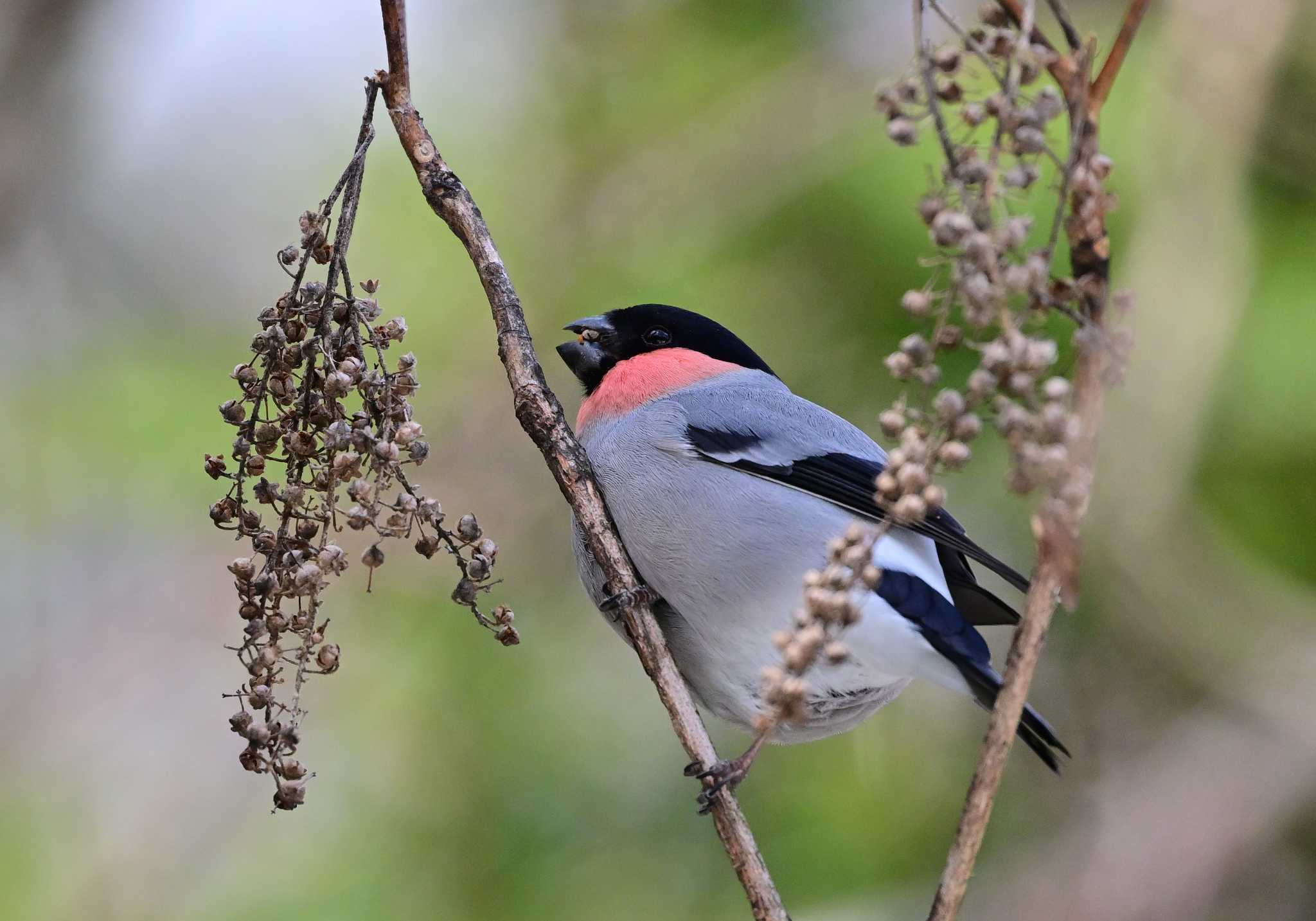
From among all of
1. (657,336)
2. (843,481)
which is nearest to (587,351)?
(657,336)

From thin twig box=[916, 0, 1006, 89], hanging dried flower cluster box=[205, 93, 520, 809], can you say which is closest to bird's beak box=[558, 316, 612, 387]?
hanging dried flower cluster box=[205, 93, 520, 809]

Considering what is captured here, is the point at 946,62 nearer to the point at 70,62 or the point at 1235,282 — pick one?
the point at 1235,282

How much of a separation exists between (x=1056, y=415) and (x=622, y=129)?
3936 millimetres

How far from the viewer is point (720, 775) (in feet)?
6.19

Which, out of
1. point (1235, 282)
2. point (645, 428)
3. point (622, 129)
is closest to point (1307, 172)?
point (1235, 282)

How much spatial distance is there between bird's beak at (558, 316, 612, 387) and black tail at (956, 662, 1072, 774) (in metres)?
1.33

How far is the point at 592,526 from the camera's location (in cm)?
214

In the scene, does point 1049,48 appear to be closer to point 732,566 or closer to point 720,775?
point 720,775

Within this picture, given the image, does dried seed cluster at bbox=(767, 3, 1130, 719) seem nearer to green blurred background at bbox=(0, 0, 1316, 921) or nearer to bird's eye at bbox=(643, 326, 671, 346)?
bird's eye at bbox=(643, 326, 671, 346)

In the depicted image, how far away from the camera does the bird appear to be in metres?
2.21

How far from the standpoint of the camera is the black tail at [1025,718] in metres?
1.89

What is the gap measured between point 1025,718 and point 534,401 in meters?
0.99

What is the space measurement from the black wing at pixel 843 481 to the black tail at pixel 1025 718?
0.98ft

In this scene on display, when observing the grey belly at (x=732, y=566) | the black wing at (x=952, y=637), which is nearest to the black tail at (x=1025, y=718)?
the black wing at (x=952, y=637)
